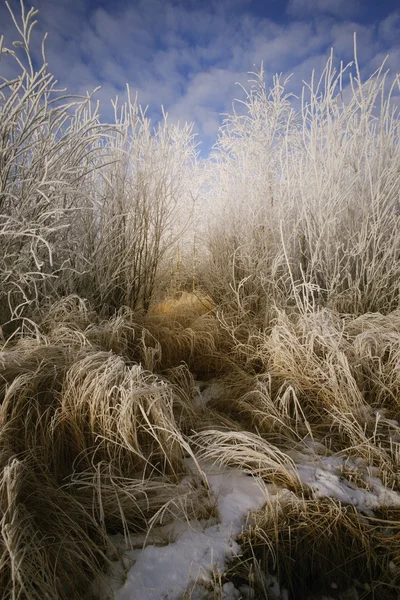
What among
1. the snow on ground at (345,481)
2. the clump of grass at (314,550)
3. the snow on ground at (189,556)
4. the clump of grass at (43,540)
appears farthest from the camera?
the snow on ground at (345,481)

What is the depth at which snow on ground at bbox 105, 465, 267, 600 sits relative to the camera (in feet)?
2.91

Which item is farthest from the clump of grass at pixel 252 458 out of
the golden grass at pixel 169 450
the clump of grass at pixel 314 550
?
the clump of grass at pixel 314 550

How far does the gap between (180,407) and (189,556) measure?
0.75 meters

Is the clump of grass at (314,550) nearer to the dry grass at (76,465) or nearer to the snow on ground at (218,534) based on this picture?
the snow on ground at (218,534)

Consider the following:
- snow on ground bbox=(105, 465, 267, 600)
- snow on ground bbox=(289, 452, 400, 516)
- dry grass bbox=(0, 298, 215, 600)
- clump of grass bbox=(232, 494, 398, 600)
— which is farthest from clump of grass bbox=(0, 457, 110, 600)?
snow on ground bbox=(289, 452, 400, 516)

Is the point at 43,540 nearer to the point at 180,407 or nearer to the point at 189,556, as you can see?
the point at 189,556

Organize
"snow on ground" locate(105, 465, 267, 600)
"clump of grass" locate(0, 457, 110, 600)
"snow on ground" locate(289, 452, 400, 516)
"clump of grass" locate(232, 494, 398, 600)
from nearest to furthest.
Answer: "clump of grass" locate(0, 457, 110, 600)
"snow on ground" locate(105, 465, 267, 600)
"clump of grass" locate(232, 494, 398, 600)
"snow on ground" locate(289, 452, 400, 516)

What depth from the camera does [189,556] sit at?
0.97 metres

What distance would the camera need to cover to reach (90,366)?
145 cm

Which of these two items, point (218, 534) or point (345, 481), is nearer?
point (218, 534)

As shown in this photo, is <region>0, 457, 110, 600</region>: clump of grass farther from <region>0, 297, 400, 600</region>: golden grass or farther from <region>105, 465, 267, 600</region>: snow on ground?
<region>105, 465, 267, 600</region>: snow on ground

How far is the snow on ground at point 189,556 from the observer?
888 mm

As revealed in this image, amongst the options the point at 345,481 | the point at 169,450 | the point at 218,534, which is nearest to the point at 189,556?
the point at 218,534

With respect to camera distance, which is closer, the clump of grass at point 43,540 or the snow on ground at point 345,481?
the clump of grass at point 43,540
